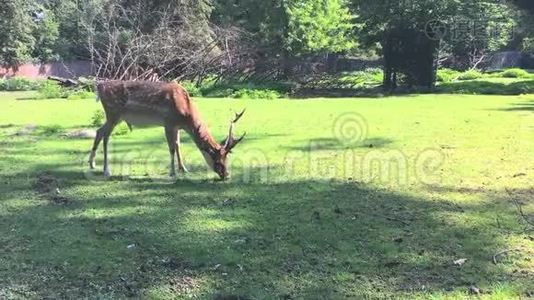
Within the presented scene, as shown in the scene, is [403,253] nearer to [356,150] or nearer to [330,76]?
[356,150]

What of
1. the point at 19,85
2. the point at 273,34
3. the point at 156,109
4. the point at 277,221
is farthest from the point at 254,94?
the point at 277,221

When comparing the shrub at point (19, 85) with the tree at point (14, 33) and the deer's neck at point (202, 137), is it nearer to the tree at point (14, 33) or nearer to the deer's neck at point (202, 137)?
the tree at point (14, 33)

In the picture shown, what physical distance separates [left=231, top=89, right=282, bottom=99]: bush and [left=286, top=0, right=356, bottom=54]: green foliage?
27.5 ft

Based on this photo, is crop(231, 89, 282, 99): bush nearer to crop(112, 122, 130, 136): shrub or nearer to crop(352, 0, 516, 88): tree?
crop(352, 0, 516, 88): tree

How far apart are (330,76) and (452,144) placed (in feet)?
58.7

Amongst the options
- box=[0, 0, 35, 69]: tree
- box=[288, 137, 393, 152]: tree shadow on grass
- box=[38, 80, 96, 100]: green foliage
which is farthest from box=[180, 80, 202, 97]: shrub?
box=[288, 137, 393, 152]: tree shadow on grass

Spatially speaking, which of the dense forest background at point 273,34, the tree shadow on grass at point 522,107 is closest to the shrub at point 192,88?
the dense forest background at point 273,34

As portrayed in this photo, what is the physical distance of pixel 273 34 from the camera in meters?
32.3

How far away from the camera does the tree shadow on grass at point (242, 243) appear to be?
14.5 ft

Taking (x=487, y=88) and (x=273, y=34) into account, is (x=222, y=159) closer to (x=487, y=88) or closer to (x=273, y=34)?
(x=487, y=88)

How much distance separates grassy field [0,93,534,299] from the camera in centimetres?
445

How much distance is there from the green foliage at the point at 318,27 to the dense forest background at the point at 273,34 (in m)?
0.06

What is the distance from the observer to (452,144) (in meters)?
10.3

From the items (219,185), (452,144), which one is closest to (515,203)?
(219,185)
